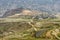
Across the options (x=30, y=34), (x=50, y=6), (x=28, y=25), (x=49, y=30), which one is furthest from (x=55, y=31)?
(x=50, y=6)

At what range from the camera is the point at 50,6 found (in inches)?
7667

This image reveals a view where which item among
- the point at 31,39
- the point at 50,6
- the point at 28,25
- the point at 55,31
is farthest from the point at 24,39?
the point at 50,6

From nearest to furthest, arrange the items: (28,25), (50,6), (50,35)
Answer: (50,35) < (28,25) < (50,6)

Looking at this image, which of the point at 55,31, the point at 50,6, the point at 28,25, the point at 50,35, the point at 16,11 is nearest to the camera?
the point at 50,35

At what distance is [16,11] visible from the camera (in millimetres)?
115750

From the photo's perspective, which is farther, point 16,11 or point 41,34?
point 16,11

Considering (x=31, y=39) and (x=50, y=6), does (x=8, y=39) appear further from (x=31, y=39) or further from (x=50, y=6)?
(x=50, y=6)

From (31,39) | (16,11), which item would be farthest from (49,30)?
(16,11)

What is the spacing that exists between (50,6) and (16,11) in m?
84.6

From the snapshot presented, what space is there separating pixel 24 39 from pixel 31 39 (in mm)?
1588

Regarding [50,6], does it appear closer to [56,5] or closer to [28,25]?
[56,5]

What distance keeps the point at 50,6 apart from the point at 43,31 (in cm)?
15305

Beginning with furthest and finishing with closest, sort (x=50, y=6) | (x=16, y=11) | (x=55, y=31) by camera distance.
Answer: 1. (x=50, y=6)
2. (x=16, y=11)
3. (x=55, y=31)

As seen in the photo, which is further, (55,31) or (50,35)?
(55,31)
